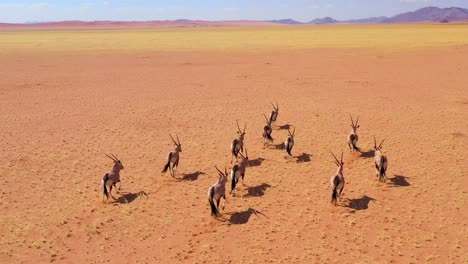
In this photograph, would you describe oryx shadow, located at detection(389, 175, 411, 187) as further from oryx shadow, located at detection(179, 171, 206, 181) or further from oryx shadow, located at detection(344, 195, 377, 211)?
oryx shadow, located at detection(179, 171, 206, 181)

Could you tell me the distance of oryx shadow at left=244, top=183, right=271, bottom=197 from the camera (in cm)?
1670

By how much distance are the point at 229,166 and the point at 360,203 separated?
613cm

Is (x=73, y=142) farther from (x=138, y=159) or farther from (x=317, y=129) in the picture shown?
(x=317, y=129)

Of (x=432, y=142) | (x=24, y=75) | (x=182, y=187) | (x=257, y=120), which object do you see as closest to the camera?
(x=182, y=187)

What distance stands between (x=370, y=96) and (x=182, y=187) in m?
20.7

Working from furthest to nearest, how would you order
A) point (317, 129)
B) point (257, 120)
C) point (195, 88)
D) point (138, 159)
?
point (195, 88), point (257, 120), point (317, 129), point (138, 159)

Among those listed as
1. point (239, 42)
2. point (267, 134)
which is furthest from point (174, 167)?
point (239, 42)

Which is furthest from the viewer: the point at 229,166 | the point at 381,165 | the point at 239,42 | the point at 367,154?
the point at 239,42

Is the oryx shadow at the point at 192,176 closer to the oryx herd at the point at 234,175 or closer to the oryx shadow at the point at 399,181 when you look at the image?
the oryx herd at the point at 234,175

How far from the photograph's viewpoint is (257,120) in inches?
1081

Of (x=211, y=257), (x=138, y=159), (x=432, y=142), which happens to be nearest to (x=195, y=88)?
(x=138, y=159)

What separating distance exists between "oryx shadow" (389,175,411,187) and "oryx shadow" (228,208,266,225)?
5.63 meters

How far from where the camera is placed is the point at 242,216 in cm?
1495

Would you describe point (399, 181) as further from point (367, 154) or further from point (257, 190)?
point (257, 190)
